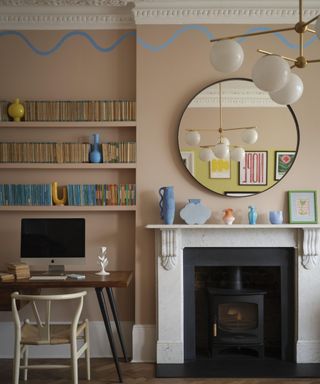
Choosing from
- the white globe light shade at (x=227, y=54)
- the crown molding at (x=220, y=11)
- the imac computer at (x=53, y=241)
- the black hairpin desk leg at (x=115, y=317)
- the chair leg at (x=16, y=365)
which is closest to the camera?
the white globe light shade at (x=227, y=54)

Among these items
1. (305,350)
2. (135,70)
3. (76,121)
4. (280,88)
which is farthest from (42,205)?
(280,88)

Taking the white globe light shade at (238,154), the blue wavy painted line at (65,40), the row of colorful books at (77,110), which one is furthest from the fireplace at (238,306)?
the blue wavy painted line at (65,40)

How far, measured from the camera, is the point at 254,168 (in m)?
4.16

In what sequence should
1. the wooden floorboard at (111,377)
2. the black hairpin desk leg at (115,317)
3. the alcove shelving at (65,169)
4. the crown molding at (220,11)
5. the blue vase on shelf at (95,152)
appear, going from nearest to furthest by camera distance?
the wooden floorboard at (111,377) → the black hairpin desk leg at (115,317) → the crown molding at (220,11) → the blue vase on shelf at (95,152) → the alcove shelving at (65,169)

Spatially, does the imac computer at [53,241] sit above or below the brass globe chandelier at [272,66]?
below

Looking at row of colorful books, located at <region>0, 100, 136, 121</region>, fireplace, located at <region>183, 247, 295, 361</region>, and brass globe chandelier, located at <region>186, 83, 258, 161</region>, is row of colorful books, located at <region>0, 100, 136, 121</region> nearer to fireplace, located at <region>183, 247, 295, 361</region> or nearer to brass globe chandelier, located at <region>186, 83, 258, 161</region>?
brass globe chandelier, located at <region>186, 83, 258, 161</region>

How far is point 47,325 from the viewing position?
127 inches

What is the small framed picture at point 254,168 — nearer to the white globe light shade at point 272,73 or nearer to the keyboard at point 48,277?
the keyboard at point 48,277

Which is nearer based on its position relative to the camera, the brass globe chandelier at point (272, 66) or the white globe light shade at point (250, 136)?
the brass globe chandelier at point (272, 66)

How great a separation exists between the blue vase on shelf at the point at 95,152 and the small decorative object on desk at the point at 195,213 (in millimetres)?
866

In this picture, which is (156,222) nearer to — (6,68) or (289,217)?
(289,217)

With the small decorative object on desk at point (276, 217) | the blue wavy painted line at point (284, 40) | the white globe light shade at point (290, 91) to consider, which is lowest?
the small decorative object on desk at point (276, 217)

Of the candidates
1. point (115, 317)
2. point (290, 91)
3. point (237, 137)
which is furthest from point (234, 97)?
point (290, 91)

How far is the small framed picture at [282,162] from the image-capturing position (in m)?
4.14
